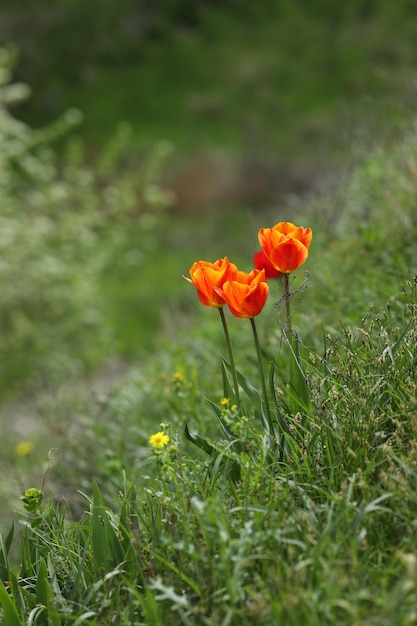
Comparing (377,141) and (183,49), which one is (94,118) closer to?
(183,49)

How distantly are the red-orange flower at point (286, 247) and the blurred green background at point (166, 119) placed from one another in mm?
6225

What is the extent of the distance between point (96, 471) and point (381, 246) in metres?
2.03

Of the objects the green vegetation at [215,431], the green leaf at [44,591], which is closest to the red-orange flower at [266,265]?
the green vegetation at [215,431]

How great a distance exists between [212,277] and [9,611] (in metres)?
1.12

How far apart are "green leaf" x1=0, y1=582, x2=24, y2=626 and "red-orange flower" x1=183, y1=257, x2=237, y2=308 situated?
1044mm

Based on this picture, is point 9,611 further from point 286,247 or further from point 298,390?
point 286,247

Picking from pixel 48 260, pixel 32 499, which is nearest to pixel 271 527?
pixel 32 499

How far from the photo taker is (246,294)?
2.27 m

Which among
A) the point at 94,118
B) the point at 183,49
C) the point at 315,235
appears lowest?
the point at 315,235

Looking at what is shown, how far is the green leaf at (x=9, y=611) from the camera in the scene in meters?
2.09

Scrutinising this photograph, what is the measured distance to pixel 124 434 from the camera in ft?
14.0

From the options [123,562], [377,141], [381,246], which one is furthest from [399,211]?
[123,562]

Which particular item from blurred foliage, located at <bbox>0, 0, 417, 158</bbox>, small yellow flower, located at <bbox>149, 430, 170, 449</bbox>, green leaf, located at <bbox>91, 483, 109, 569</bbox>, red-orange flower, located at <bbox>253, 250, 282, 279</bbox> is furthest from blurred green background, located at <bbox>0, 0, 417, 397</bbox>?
green leaf, located at <bbox>91, 483, 109, 569</bbox>

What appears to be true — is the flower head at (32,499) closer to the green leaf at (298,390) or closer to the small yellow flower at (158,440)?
the small yellow flower at (158,440)
